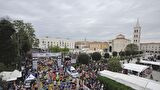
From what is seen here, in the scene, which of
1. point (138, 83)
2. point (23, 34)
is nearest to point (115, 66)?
point (138, 83)

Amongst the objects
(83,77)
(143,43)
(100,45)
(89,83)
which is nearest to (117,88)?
(89,83)

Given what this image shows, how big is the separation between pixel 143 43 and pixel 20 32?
130898 mm

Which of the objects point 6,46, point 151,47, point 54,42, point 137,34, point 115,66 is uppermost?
point 137,34

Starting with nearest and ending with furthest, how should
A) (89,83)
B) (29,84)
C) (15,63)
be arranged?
(29,84)
(89,83)
(15,63)

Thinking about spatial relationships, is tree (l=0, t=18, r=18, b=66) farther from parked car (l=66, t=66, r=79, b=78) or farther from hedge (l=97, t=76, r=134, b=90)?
hedge (l=97, t=76, r=134, b=90)

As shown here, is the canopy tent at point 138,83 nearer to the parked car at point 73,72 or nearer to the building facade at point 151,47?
the parked car at point 73,72

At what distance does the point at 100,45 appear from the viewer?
148 meters

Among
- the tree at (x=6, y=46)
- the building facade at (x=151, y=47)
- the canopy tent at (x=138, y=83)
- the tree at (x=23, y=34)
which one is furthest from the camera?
the building facade at (x=151, y=47)

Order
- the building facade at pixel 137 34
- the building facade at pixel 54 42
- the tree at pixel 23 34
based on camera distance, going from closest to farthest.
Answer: the tree at pixel 23 34, the building facade at pixel 137 34, the building facade at pixel 54 42

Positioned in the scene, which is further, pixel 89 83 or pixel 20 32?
pixel 20 32

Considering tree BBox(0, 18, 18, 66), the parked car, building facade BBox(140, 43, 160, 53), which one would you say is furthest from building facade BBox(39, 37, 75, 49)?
the parked car

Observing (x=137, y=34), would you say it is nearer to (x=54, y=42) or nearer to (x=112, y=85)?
(x=54, y=42)

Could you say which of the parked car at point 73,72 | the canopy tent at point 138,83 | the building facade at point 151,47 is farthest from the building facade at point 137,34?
the canopy tent at point 138,83

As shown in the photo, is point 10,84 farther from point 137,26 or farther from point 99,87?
point 137,26
